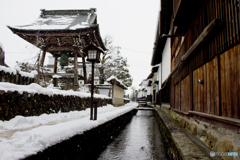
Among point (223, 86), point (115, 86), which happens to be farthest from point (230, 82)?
point (115, 86)

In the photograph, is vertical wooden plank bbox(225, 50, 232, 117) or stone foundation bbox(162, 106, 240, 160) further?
vertical wooden plank bbox(225, 50, 232, 117)

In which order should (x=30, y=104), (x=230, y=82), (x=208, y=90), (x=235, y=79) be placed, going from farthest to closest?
(x=30, y=104)
(x=208, y=90)
(x=230, y=82)
(x=235, y=79)

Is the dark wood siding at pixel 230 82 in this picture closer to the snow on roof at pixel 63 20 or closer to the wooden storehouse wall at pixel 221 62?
the wooden storehouse wall at pixel 221 62

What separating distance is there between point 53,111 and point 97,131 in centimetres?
242

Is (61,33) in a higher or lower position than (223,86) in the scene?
higher

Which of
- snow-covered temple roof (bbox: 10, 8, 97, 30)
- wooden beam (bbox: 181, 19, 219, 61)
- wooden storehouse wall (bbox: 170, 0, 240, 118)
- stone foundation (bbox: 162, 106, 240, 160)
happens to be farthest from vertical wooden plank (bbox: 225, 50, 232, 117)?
snow-covered temple roof (bbox: 10, 8, 97, 30)

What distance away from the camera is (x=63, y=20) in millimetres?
16812

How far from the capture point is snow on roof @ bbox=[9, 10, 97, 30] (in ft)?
48.2

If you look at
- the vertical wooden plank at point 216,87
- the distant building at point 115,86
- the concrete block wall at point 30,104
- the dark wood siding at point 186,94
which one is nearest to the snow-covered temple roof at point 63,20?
the distant building at point 115,86

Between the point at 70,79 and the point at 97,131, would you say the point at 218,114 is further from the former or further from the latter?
the point at 70,79

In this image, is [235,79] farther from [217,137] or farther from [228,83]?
[217,137]

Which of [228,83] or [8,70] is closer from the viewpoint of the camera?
[228,83]

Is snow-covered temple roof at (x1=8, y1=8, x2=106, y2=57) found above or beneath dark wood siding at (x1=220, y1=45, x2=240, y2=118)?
above

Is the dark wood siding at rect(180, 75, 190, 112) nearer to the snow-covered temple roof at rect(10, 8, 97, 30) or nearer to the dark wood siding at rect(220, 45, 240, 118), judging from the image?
the dark wood siding at rect(220, 45, 240, 118)
